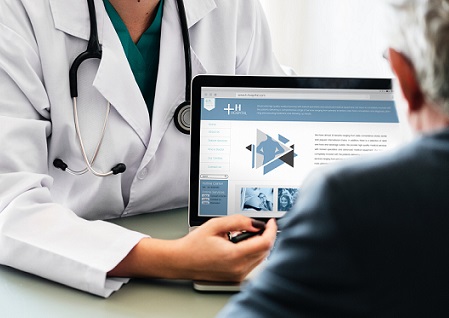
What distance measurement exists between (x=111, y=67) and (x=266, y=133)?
298 mm

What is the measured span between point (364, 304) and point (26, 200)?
68 centimetres

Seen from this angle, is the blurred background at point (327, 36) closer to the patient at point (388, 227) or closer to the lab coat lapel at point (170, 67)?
the lab coat lapel at point (170, 67)

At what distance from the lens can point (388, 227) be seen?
18.6 inches

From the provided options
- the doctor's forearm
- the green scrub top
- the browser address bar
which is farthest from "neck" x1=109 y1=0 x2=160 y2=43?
the doctor's forearm

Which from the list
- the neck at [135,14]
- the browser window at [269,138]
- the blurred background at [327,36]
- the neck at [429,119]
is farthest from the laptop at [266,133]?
the blurred background at [327,36]

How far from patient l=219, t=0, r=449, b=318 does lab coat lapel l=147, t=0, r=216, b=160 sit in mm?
761

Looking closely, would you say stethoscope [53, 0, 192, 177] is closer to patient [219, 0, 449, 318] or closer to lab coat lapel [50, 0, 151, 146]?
lab coat lapel [50, 0, 151, 146]

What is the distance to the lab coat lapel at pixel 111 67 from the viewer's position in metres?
1.17

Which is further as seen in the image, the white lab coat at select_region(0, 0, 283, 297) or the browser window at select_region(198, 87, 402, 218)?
the browser window at select_region(198, 87, 402, 218)

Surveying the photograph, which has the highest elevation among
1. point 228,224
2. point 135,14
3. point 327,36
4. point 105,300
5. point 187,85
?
point 327,36

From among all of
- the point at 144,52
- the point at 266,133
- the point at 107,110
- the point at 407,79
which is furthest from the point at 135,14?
Result: the point at 407,79

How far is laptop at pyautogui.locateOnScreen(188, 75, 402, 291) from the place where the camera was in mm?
1106

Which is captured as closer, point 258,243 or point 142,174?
point 258,243

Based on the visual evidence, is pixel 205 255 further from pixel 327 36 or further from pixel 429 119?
pixel 327 36
